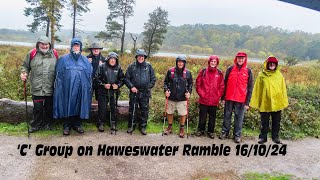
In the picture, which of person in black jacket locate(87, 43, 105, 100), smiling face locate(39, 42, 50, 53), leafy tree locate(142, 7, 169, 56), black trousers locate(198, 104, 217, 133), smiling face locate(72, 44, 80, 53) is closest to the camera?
smiling face locate(39, 42, 50, 53)

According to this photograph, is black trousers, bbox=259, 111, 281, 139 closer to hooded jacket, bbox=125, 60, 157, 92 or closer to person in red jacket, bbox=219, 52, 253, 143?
person in red jacket, bbox=219, 52, 253, 143

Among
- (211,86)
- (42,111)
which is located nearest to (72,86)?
(42,111)

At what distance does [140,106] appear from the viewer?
707cm

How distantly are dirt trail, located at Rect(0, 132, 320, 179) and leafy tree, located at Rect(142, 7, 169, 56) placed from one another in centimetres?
2857

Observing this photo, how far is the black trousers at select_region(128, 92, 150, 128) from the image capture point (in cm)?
698

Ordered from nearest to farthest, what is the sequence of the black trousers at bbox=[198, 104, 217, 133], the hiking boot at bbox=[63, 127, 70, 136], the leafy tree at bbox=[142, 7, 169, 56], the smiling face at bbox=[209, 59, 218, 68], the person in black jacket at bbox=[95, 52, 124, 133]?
the hiking boot at bbox=[63, 127, 70, 136]
the smiling face at bbox=[209, 59, 218, 68]
the person in black jacket at bbox=[95, 52, 124, 133]
the black trousers at bbox=[198, 104, 217, 133]
the leafy tree at bbox=[142, 7, 169, 56]

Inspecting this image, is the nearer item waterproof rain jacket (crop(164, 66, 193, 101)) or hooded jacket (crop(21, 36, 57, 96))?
hooded jacket (crop(21, 36, 57, 96))

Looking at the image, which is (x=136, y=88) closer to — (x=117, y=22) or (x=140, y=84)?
(x=140, y=84)

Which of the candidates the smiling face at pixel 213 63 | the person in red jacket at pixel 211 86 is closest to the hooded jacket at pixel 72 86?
the person in red jacket at pixel 211 86

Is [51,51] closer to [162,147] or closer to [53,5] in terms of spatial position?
[162,147]

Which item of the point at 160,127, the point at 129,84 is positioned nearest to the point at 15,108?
the point at 129,84

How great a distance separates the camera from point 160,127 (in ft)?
25.1

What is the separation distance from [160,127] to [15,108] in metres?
3.37

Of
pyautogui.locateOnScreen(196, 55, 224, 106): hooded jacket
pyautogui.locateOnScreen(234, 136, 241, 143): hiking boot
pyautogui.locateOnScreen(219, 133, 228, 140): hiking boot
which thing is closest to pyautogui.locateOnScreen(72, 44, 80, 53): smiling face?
pyautogui.locateOnScreen(196, 55, 224, 106): hooded jacket
